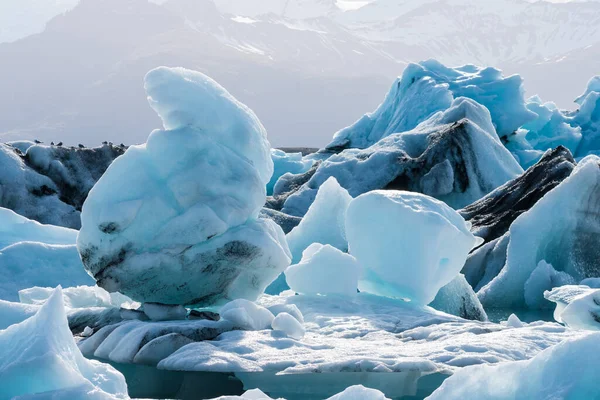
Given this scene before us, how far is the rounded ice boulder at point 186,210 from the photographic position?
6.43m

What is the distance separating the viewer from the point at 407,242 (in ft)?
26.1

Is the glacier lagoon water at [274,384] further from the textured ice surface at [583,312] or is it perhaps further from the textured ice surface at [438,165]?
the textured ice surface at [438,165]

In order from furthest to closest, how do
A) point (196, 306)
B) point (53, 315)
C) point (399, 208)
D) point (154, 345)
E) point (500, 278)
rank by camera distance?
point (500, 278)
point (399, 208)
point (196, 306)
point (154, 345)
point (53, 315)

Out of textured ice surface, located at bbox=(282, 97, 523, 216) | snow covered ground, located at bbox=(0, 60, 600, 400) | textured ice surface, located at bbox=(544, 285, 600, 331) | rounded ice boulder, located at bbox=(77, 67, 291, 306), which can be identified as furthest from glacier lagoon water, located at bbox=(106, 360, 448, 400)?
textured ice surface, located at bbox=(282, 97, 523, 216)

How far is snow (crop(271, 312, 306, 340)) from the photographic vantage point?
5.88 m

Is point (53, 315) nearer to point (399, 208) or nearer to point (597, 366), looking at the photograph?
point (597, 366)

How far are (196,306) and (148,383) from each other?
2.20 m

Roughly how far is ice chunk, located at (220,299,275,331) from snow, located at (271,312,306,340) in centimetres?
23

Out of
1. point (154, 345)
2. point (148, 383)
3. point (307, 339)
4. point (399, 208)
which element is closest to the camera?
point (148, 383)

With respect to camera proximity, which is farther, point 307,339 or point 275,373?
point 307,339

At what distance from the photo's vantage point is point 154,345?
17.7 ft

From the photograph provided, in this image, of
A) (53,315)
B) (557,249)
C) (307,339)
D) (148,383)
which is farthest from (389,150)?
(53,315)

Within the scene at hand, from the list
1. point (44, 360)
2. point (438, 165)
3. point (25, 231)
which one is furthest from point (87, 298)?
point (438, 165)

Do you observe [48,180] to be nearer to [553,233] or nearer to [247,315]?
[553,233]
